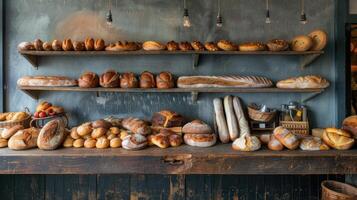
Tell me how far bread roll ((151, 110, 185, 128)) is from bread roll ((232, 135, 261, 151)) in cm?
64

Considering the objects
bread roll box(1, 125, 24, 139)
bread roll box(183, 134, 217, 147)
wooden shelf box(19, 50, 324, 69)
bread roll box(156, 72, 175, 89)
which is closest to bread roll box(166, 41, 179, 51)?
wooden shelf box(19, 50, 324, 69)

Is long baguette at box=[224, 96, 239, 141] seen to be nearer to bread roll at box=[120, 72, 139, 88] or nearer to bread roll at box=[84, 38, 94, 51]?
bread roll at box=[120, 72, 139, 88]

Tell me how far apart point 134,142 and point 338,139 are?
71.2 inches

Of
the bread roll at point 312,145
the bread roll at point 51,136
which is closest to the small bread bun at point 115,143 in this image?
the bread roll at point 51,136

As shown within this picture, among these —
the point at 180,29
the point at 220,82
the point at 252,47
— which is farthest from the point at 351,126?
the point at 180,29

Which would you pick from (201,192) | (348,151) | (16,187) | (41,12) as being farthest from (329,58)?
(16,187)

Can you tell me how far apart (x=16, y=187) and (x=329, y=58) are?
12.4 ft

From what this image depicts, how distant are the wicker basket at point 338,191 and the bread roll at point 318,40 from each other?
4.39 feet

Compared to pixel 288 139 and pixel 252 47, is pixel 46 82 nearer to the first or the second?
pixel 252 47

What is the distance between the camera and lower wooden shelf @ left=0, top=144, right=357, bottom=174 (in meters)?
2.19

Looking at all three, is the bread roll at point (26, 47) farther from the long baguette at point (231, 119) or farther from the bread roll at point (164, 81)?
the long baguette at point (231, 119)

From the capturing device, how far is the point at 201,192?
2.96m

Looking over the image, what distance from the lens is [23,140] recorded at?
2.32 m

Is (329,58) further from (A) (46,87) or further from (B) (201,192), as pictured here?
(A) (46,87)
